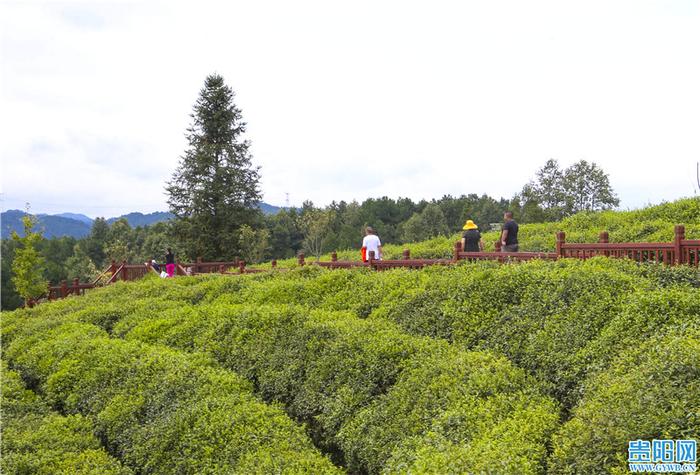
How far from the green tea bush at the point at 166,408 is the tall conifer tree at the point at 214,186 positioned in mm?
20436

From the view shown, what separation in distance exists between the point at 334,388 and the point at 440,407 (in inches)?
74.0

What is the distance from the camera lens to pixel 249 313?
1067 cm

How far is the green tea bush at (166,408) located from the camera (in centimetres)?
687

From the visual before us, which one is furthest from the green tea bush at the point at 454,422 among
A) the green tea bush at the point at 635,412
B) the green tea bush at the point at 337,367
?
the green tea bush at the point at 635,412

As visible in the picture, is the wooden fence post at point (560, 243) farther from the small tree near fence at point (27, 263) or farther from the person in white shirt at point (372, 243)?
the small tree near fence at point (27, 263)

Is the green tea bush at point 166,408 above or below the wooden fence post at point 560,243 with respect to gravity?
below

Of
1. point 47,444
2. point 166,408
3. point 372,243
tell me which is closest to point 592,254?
point 372,243

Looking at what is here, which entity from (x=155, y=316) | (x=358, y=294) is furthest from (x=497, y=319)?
(x=155, y=316)

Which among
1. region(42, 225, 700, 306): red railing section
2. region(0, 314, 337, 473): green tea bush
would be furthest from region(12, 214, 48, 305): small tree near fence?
region(42, 225, 700, 306): red railing section

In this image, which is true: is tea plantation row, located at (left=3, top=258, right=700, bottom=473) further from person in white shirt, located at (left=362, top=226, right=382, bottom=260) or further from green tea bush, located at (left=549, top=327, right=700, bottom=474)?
person in white shirt, located at (left=362, top=226, right=382, bottom=260)

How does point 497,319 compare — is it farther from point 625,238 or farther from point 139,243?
point 139,243

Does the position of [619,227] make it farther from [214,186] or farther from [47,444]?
[214,186]

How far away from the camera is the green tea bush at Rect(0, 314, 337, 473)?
6.87m

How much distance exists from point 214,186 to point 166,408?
2481cm
